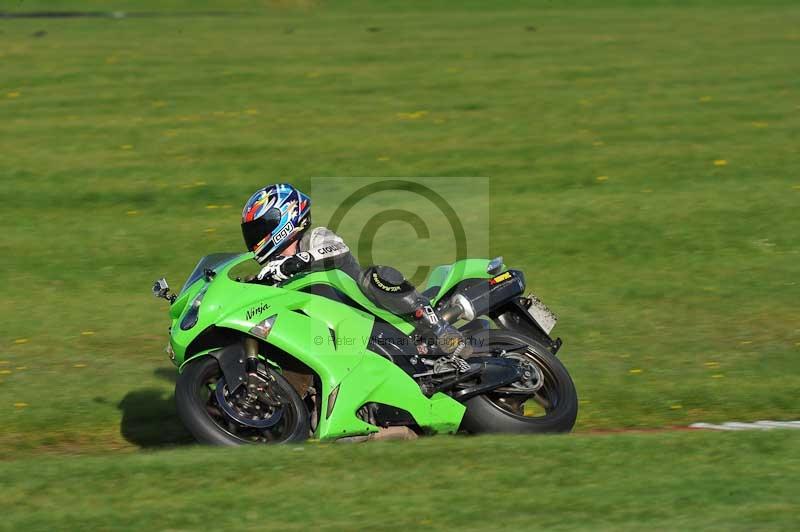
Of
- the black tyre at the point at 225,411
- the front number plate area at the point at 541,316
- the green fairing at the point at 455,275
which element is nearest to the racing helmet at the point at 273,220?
the black tyre at the point at 225,411

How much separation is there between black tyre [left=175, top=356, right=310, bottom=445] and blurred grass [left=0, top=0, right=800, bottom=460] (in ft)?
4.97

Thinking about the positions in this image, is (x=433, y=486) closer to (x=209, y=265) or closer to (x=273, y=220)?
(x=273, y=220)

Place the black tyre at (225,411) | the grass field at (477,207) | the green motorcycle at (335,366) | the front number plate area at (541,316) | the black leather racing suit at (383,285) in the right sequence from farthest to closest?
1. the front number plate area at (541,316)
2. the black leather racing suit at (383,285)
3. the green motorcycle at (335,366)
4. the black tyre at (225,411)
5. the grass field at (477,207)

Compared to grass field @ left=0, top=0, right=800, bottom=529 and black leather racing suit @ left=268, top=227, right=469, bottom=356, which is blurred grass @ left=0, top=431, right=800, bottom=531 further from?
black leather racing suit @ left=268, top=227, right=469, bottom=356

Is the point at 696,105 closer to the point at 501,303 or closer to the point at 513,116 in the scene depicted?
the point at 513,116

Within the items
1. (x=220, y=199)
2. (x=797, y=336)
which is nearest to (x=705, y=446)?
(x=797, y=336)

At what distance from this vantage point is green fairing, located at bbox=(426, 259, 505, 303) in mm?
9266

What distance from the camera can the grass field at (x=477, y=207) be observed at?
307 inches

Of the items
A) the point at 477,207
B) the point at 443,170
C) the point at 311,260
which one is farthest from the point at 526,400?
the point at 443,170

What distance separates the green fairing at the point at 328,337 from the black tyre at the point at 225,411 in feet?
0.54

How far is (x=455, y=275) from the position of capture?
9367mm

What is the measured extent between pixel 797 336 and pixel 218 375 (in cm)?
676

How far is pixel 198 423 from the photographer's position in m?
7.90

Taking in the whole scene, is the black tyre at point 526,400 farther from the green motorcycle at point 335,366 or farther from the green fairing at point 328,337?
the green fairing at point 328,337
